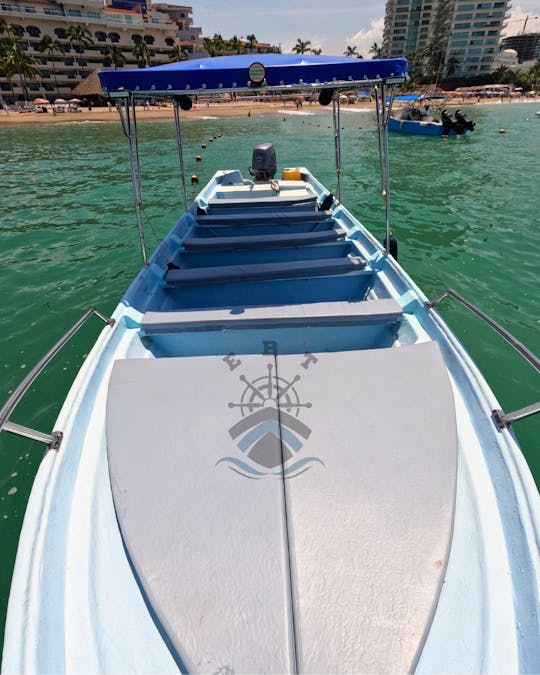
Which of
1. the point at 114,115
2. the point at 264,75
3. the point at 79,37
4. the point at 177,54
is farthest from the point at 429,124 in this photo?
the point at 79,37

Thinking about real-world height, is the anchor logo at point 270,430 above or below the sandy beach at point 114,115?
below

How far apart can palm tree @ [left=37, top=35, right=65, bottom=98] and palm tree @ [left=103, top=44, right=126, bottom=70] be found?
798 centimetres

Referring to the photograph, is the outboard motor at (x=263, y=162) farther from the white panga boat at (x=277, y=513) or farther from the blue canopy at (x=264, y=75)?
the white panga boat at (x=277, y=513)

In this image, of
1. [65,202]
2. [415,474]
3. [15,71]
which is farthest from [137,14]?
[415,474]

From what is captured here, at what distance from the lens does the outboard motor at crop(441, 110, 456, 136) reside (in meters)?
30.8

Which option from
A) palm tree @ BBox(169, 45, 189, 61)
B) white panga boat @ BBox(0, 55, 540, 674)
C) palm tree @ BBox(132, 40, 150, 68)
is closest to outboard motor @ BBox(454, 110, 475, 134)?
white panga boat @ BBox(0, 55, 540, 674)

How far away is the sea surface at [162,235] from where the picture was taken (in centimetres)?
562

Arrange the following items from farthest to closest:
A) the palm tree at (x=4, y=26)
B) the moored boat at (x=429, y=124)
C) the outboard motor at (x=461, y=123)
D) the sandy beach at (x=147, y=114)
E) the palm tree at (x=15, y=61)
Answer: the palm tree at (x=4, y=26)
the palm tree at (x=15, y=61)
the sandy beach at (x=147, y=114)
the moored boat at (x=429, y=124)
the outboard motor at (x=461, y=123)

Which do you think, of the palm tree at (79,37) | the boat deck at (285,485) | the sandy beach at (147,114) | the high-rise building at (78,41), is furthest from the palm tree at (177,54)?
the boat deck at (285,485)

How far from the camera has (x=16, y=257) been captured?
10.3 m

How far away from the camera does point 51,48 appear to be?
6719 cm

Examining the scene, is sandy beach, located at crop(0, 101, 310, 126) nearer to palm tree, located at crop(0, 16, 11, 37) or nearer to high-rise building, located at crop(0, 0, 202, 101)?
high-rise building, located at crop(0, 0, 202, 101)

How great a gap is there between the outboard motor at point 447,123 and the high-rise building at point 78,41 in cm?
6850

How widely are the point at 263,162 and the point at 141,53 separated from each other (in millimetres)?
84554
